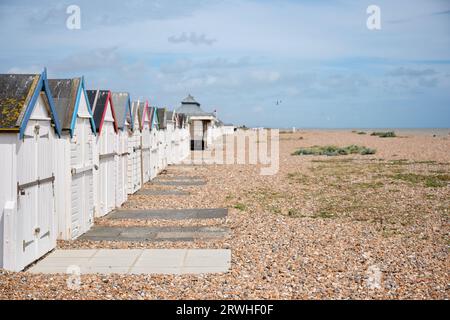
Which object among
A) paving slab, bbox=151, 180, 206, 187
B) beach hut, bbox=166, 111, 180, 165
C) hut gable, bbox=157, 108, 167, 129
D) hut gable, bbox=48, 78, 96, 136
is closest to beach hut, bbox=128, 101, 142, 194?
paving slab, bbox=151, 180, 206, 187

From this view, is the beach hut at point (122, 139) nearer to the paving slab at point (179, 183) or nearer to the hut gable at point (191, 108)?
the paving slab at point (179, 183)

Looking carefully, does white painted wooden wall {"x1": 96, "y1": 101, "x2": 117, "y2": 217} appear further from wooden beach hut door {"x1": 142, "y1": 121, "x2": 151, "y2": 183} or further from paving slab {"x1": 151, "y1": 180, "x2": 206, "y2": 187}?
paving slab {"x1": 151, "y1": 180, "x2": 206, "y2": 187}

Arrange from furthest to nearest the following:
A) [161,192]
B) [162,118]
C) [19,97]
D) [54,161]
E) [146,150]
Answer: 1. [162,118]
2. [146,150]
3. [161,192]
4. [54,161]
5. [19,97]

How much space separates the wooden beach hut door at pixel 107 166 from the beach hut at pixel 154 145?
8.27 m

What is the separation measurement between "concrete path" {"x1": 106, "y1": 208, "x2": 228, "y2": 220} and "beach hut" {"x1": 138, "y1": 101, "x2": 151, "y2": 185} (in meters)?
6.05

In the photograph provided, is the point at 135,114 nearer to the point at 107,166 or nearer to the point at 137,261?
the point at 107,166

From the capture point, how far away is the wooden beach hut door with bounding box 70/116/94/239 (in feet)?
36.7

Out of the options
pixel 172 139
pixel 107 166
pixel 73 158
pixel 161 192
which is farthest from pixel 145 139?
pixel 172 139

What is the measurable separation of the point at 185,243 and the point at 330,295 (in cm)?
412

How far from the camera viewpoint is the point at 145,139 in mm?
21500

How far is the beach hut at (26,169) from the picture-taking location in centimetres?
809

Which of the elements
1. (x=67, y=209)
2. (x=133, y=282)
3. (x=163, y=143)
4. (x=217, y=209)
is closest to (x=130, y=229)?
(x=67, y=209)

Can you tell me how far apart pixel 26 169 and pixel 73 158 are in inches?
98.4
